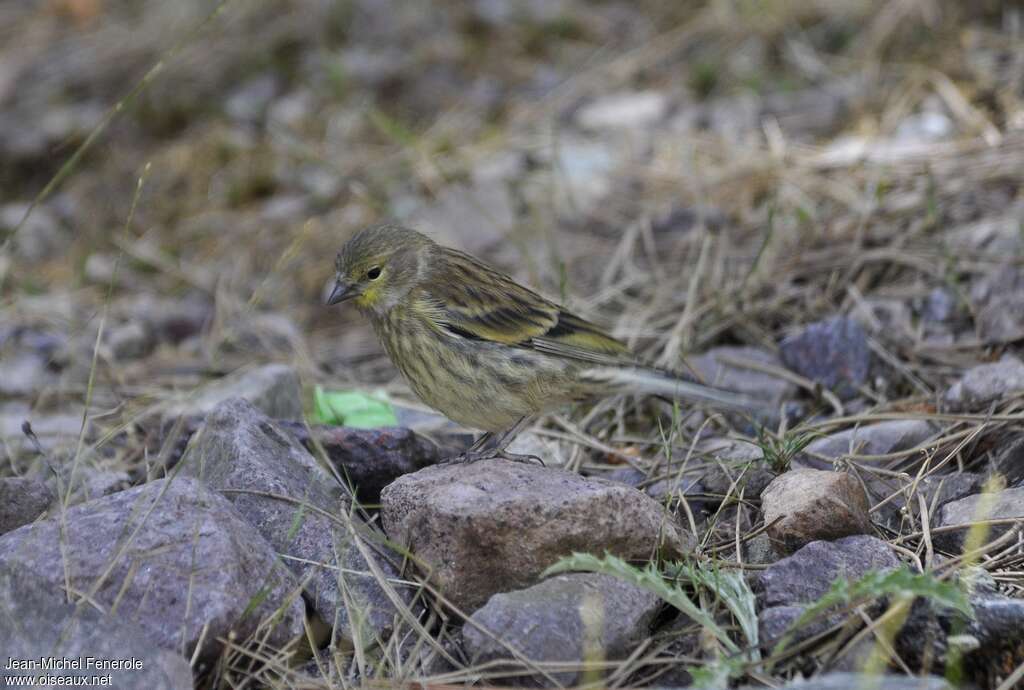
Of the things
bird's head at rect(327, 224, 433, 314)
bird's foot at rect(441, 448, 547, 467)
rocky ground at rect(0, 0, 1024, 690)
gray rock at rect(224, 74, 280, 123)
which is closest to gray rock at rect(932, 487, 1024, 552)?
rocky ground at rect(0, 0, 1024, 690)

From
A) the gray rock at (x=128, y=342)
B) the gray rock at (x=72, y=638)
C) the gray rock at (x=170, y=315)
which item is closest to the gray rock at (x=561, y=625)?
the gray rock at (x=72, y=638)

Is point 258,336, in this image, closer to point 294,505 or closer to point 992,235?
point 294,505

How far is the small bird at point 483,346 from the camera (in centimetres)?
417

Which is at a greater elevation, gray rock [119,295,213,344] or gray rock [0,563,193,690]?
gray rock [0,563,193,690]

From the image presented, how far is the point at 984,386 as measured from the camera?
165 inches

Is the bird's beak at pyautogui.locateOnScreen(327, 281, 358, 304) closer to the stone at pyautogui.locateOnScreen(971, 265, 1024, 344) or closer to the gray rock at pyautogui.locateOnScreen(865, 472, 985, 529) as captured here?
the gray rock at pyautogui.locateOnScreen(865, 472, 985, 529)

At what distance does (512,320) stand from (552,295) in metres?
1.64

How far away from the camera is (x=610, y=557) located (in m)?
2.91

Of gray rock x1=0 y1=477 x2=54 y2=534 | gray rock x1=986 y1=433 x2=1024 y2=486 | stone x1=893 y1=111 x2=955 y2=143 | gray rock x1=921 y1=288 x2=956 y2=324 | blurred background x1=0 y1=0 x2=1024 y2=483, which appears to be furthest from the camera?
stone x1=893 y1=111 x2=955 y2=143

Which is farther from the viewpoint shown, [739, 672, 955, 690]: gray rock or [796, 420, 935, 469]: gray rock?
[796, 420, 935, 469]: gray rock

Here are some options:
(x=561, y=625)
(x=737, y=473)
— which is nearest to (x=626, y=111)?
(x=737, y=473)

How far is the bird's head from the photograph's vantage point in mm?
4457

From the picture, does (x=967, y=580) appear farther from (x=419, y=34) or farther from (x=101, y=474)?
(x=419, y=34)

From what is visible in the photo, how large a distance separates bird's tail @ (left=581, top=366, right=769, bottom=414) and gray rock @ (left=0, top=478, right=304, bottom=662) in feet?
4.98
